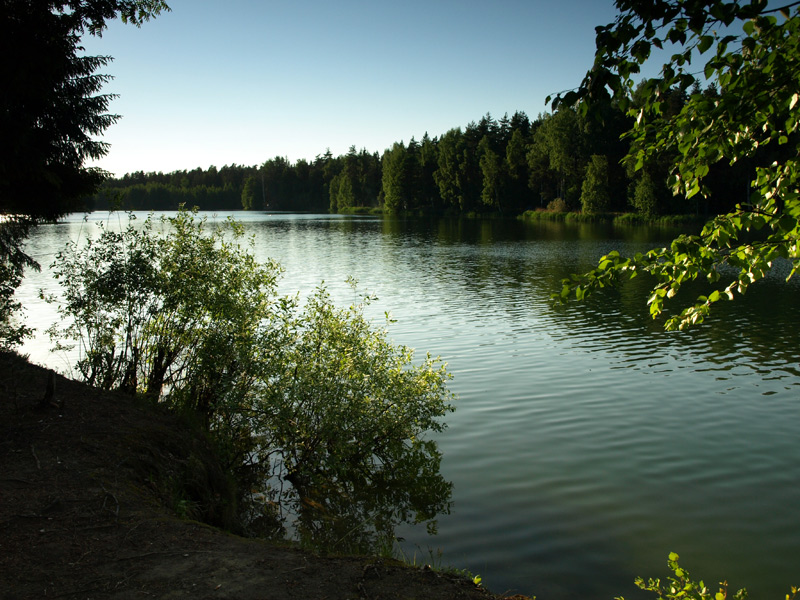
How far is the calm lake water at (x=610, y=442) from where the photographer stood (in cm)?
779

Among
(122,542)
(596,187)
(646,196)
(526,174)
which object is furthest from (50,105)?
(526,174)

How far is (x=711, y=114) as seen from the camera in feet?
13.9

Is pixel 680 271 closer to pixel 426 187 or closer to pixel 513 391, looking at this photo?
pixel 513 391

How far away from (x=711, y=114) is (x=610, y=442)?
8.43 meters

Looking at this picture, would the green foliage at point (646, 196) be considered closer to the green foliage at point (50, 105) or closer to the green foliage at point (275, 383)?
the green foliage at point (275, 383)

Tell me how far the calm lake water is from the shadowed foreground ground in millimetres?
2486

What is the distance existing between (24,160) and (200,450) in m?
5.04

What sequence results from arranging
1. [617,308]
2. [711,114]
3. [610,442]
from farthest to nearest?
[617,308] → [610,442] → [711,114]

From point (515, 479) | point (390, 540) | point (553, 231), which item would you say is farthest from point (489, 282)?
point (553, 231)

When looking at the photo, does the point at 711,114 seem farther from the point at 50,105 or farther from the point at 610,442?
the point at 50,105

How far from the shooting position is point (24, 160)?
9.16 metres

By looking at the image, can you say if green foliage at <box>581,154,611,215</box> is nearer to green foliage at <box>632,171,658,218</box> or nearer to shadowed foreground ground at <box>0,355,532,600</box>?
green foliage at <box>632,171,658,218</box>

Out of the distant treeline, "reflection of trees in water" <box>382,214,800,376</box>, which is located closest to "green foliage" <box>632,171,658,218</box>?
the distant treeline

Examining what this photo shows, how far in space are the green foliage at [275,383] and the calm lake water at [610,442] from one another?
1058 mm
